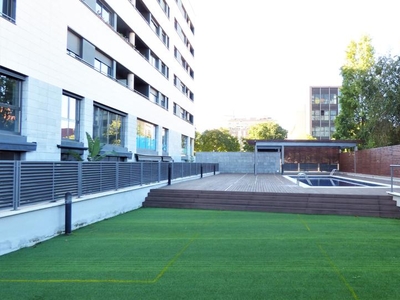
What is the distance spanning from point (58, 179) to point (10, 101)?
463 centimetres

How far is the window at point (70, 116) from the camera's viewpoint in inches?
562

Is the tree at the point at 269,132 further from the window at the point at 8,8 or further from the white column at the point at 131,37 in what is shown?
the window at the point at 8,8

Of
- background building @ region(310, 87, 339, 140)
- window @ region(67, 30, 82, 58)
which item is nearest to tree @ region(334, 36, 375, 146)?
window @ region(67, 30, 82, 58)

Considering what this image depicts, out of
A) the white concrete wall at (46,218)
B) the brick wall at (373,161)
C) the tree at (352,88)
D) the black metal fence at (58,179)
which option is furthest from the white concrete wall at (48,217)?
the tree at (352,88)

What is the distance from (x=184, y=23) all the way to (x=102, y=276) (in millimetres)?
36559

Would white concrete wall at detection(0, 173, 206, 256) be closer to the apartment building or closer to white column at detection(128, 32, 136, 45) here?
the apartment building

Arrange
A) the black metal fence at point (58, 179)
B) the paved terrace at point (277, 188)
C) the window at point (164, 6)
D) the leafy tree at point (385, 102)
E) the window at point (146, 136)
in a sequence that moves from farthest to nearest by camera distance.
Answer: the window at point (164, 6), the leafy tree at point (385, 102), the window at point (146, 136), the paved terrace at point (277, 188), the black metal fence at point (58, 179)

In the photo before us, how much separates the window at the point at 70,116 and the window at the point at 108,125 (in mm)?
1677

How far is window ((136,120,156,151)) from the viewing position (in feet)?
77.6

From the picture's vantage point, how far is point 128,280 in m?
4.81

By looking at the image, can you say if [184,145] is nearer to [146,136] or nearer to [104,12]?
[146,136]

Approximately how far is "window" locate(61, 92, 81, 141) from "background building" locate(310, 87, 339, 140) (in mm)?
65212

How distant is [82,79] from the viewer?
50.7ft

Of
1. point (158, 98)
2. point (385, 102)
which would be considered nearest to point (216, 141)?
point (158, 98)
